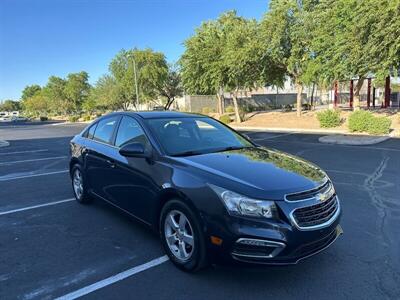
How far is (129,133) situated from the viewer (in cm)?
478

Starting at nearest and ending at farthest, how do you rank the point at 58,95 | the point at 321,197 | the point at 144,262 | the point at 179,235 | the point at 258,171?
the point at 321,197 → the point at 258,171 → the point at 179,235 → the point at 144,262 → the point at 58,95

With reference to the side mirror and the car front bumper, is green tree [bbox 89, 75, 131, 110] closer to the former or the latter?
the side mirror

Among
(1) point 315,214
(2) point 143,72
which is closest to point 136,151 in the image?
(1) point 315,214

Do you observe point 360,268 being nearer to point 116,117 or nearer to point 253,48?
point 116,117

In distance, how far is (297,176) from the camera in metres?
3.54

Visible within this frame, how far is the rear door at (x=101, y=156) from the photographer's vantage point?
16.5 ft

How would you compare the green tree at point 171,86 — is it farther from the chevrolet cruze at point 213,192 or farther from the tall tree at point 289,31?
the chevrolet cruze at point 213,192

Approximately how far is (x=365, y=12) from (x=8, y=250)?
17280 mm

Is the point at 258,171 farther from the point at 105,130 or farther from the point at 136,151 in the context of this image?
the point at 105,130

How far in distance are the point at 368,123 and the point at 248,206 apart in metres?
15.4

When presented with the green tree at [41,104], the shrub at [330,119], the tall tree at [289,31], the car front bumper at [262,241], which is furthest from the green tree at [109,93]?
the car front bumper at [262,241]

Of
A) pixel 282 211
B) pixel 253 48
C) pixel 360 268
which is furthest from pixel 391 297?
pixel 253 48

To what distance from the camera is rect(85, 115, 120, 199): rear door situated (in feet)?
16.5

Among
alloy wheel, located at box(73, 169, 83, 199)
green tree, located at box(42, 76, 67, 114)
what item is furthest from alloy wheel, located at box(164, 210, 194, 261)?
green tree, located at box(42, 76, 67, 114)
